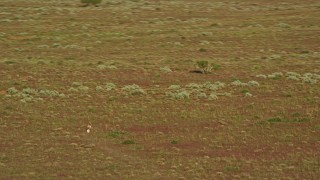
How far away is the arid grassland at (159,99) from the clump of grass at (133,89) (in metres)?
0.11

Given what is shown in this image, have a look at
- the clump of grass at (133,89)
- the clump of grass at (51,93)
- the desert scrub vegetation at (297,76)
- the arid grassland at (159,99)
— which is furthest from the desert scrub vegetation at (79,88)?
the desert scrub vegetation at (297,76)

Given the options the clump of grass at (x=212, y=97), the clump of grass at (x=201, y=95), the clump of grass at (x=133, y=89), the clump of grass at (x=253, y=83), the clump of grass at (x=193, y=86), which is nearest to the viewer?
the clump of grass at (x=212, y=97)

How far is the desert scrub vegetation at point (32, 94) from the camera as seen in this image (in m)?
32.2

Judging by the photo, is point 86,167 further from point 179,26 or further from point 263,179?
point 179,26

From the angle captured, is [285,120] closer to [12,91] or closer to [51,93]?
[51,93]

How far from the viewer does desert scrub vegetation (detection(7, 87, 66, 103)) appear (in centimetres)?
3224

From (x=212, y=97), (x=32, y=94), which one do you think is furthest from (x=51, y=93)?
(x=212, y=97)

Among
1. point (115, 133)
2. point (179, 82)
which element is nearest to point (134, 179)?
point (115, 133)

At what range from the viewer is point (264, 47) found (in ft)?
175

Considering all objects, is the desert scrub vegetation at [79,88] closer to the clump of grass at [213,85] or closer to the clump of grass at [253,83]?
the clump of grass at [213,85]

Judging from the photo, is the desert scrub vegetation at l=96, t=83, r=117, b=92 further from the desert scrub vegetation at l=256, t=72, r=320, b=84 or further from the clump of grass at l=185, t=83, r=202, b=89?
the desert scrub vegetation at l=256, t=72, r=320, b=84

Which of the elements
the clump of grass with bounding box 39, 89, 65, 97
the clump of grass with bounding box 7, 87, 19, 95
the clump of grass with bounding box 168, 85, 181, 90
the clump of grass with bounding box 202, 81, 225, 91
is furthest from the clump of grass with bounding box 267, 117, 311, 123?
the clump of grass with bounding box 7, 87, 19, 95

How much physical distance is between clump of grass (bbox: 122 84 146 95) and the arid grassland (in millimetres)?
109

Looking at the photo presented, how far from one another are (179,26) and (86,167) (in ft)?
156
